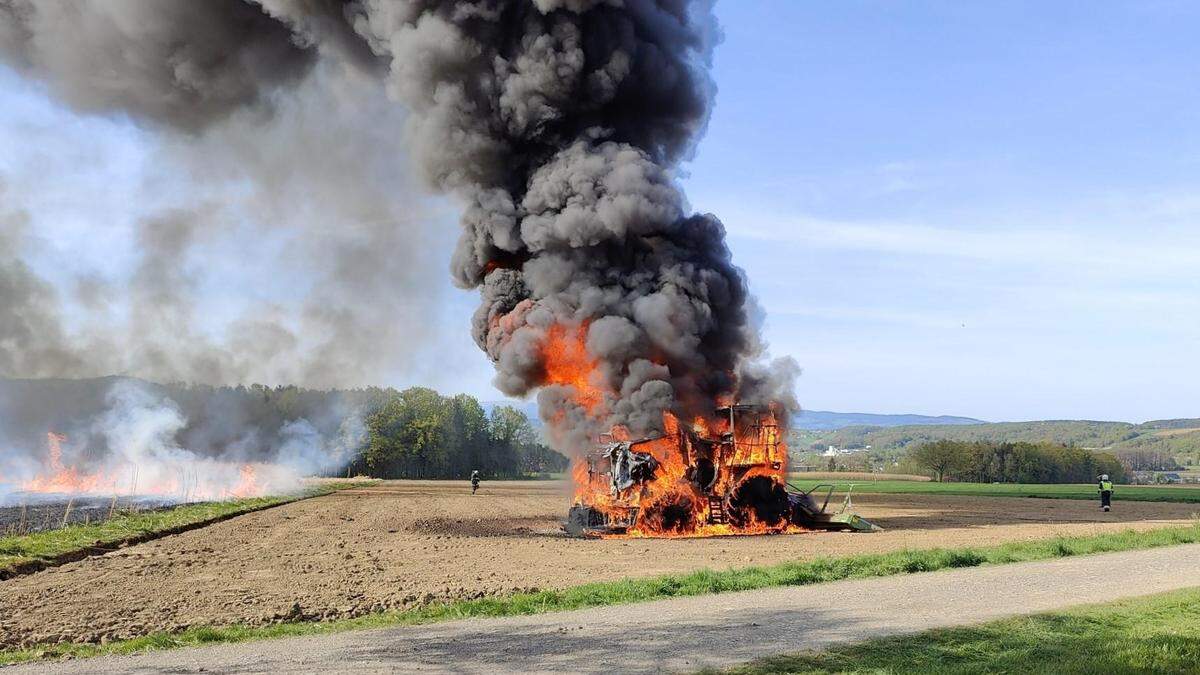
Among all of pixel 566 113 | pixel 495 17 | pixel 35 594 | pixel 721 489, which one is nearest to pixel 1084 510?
pixel 721 489

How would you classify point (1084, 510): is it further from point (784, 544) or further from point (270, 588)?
point (270, 588)

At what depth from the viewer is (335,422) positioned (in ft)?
342

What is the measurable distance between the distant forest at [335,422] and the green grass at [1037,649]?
64.9 m

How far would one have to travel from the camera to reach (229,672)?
9.29m

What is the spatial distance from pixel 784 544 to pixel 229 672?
1888 centimetres

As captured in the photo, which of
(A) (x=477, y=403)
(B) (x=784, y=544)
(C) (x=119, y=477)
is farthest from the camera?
(A) (x=477, y=403)

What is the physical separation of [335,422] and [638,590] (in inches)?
3747

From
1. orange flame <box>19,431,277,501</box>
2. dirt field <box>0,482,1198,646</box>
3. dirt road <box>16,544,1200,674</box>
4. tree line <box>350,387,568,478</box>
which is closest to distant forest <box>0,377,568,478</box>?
tree line <box>350,387,568,478</box>

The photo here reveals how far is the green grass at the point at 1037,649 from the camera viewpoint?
9062 mm

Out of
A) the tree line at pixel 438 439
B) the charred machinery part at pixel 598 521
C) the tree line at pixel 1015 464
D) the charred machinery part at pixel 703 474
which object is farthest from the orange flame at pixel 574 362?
the tree line at pixel 1015 464

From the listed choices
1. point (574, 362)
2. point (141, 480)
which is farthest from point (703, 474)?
point (141, 480)

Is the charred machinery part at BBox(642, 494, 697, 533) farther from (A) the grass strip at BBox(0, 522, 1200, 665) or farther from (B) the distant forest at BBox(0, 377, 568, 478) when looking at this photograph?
(B) the distant forest at BBox(0, 377, 568, 478)

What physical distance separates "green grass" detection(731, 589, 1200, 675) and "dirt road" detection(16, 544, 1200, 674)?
501 millimetres

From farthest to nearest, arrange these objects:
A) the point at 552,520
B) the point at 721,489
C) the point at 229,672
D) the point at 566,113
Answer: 1. the point at 552,520
2. the point at 566,113
3. the point at 721,489
4. the point at 229,672
